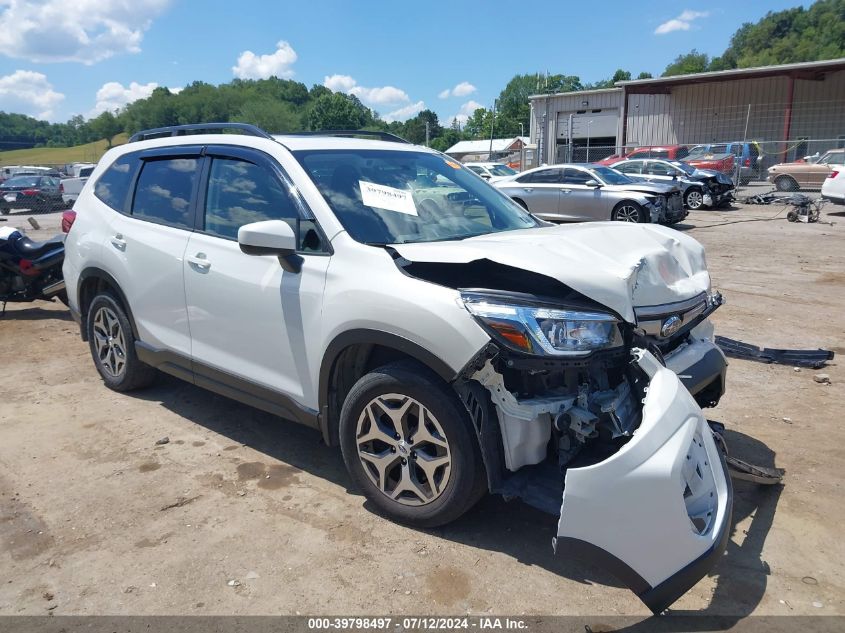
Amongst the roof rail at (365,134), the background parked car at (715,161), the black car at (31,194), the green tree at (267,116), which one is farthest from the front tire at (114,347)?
the green tree at (267,116)

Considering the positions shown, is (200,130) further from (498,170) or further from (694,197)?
(498,170)

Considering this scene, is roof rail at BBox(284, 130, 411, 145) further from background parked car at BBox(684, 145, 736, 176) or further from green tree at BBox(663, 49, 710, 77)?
green tree at BBox(663, 49, 710, 77)

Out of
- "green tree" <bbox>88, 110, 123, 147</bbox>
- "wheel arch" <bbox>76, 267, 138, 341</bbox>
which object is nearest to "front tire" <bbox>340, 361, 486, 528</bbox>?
"wheel arch" <bbox>76, 267, 138, 341</bbox>

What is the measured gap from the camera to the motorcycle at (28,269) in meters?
7.70

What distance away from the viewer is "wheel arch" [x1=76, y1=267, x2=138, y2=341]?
4758 millimetres

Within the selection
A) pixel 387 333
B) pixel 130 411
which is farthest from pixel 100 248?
pixel 387 333

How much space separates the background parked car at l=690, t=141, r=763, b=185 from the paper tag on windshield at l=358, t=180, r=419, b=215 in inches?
986

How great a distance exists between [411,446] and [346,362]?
1.92 feet

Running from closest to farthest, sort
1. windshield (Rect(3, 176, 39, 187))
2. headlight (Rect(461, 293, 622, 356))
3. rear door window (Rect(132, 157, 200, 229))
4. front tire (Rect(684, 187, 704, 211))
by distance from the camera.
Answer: headlight (Rect(461, 293, 622, 356)) → rear door window (Rect(132, 157, 200, 229)) → front tire (Rect(684, 187, 704, 211)) → windshield (Rect(3, 176, 39, 187))

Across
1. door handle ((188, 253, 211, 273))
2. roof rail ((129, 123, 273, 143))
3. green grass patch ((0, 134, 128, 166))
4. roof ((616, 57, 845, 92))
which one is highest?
roof ((616, 57, 845, 92))

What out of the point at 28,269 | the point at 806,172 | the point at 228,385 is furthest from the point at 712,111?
the point at 228,385

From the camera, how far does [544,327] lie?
9.01 feet

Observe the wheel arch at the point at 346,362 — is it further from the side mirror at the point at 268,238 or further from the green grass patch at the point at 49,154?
the green grass patch at the point at 49,154

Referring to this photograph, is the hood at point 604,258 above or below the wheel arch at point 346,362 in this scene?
above
